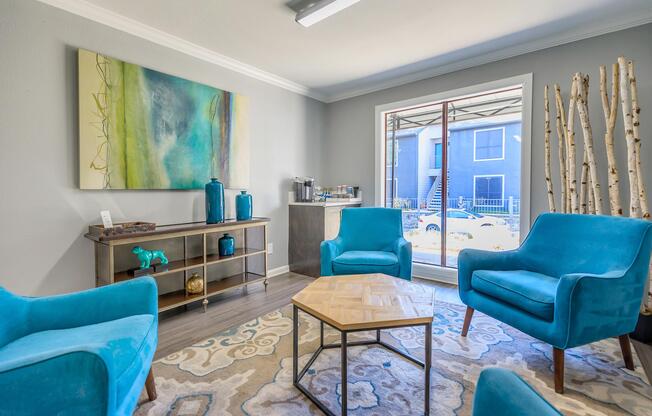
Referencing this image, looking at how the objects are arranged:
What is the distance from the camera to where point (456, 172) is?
3.60 meters

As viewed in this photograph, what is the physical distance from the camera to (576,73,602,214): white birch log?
7.66 ft

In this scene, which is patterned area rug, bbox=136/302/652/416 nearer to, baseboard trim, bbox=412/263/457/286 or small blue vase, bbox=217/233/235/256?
small blue vase, bbox=217/233/235/256

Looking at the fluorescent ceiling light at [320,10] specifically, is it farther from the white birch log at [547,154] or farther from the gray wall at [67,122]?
the white birch log at [547,154]

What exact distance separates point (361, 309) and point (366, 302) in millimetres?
103

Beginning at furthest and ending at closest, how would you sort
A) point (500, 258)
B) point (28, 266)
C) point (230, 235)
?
point (230, 235), point (500, 258), point (28, 266)

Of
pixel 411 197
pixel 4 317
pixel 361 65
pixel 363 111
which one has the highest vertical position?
pixel 361 65

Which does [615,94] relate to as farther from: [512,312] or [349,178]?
[349,178]

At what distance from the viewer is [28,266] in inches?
80.4

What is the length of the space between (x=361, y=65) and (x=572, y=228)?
250 centimetres

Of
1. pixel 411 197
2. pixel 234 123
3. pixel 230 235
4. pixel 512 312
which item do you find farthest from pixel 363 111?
pixel 512 312

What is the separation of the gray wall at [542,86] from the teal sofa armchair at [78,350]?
10.4 feet

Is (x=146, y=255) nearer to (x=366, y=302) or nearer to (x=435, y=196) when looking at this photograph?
(x=366, y=302)

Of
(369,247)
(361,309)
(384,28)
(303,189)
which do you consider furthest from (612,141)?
(303,189)

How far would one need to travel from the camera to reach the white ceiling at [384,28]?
223 centimetres
